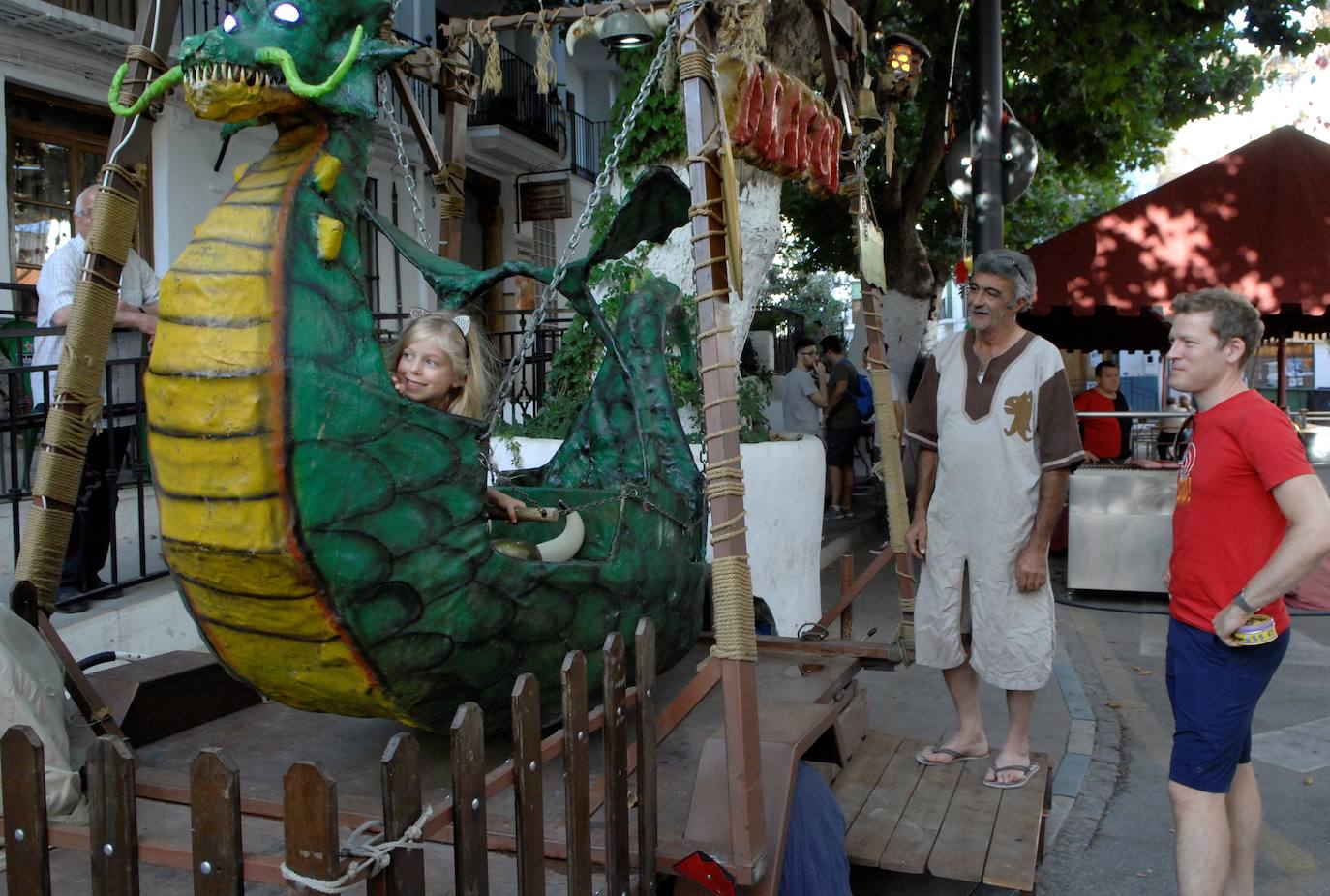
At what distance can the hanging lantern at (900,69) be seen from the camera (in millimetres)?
5191

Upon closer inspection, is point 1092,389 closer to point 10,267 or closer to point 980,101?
point 980,101

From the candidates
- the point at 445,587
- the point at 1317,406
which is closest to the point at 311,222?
the point at 445,587

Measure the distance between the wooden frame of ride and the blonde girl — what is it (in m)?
0.78

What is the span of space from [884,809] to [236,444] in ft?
7.11

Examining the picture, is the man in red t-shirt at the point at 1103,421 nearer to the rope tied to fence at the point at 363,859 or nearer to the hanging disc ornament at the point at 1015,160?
the hanging disc ornament at the point at 1015,160

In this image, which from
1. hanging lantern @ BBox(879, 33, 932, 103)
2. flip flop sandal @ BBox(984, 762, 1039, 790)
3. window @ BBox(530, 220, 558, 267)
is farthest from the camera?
window @ BBox(530, 220, 558, 267)

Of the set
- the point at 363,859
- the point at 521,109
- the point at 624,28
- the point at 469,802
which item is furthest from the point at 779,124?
the point at 521,109

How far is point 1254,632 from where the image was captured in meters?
2.77

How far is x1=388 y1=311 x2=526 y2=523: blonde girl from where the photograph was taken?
10.1ft

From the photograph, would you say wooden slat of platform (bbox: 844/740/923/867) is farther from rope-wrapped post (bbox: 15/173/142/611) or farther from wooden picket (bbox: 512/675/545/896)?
rope-wrapped post (bbox: 15/173/142/611)

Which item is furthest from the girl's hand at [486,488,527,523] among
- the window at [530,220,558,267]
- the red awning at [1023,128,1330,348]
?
the window at [530,220,558,267]

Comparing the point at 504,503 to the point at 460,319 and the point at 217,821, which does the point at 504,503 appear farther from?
the point at 217,821

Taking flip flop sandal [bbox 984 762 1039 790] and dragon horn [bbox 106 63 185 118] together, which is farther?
flip flop sandal [bbox 984 762 1039 790]

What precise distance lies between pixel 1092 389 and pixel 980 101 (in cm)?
340
